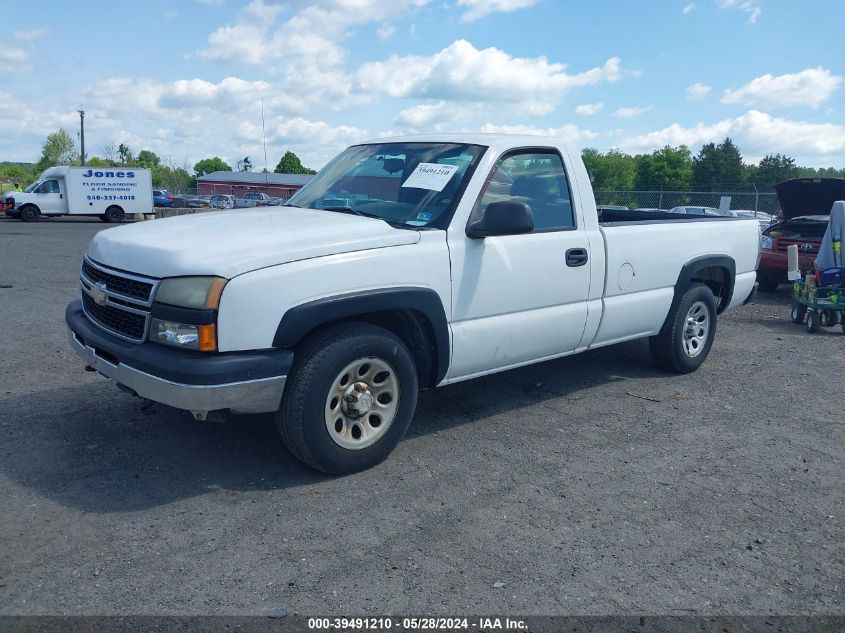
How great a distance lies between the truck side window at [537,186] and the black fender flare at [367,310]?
0.88 meters

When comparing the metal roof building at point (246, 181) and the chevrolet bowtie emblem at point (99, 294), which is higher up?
the metal roof building at point (246, 181)

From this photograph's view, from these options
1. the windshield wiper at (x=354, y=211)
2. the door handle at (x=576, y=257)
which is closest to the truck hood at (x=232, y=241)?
the windshield wiper at (x=354, y=211)

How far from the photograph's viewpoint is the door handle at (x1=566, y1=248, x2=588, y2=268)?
17.2 feet

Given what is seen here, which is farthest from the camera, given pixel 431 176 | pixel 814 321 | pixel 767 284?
pixel 767 284

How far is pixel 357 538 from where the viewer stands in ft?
11.8

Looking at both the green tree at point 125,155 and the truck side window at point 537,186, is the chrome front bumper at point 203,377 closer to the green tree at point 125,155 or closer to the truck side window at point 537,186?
the truck side window at point 537,186

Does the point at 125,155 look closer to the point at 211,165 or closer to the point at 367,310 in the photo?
the point at 211,165

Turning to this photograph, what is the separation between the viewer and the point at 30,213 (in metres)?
32.0

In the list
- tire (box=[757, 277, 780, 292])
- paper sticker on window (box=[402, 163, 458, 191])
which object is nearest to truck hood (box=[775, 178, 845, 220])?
tire (box=[757, 277, 780, 292])

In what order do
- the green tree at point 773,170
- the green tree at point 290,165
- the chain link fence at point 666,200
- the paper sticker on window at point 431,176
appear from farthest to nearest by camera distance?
the green tree at point 290,165
the green tree at point 773,170
the chain link fence at point 666,200
the paper sticker on window at point 431,176

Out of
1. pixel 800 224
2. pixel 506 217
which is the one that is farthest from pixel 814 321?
pixel 506 217

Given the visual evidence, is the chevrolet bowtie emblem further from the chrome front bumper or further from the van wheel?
the van wheel

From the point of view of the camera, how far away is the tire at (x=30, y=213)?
31.8m

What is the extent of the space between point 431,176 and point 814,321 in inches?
250
